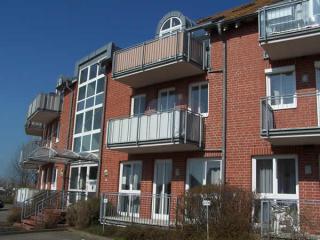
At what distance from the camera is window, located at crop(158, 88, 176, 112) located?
1762cm

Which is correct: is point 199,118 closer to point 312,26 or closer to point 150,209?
point 150,209

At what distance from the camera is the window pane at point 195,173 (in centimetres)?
1583

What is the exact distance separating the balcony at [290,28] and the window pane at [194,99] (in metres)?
3.76

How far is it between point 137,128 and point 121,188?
374cm

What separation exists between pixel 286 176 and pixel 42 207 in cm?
1248

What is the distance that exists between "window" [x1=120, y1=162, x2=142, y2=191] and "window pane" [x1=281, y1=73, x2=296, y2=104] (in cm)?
716

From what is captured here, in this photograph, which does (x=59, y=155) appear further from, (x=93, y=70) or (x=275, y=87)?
(x=275, y=87)

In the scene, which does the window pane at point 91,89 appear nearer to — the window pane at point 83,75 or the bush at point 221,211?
the window pane at point 83,75

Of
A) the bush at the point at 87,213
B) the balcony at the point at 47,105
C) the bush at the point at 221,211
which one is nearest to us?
the bush at the point at 221,211

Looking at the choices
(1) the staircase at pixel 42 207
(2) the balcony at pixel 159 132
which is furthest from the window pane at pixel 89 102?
(2) the balcony at pixel 159 132

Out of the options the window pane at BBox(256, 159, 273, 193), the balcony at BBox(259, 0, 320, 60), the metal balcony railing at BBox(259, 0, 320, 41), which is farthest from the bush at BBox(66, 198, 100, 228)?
the metal balcony railing at BBox(259, 0, 320, 41)

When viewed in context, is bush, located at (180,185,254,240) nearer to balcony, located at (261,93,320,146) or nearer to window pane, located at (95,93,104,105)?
balcony, located at (261,93,320,146)

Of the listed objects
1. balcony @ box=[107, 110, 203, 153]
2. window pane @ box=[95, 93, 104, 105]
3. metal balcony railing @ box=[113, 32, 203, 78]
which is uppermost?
metal balcony railing @ box=[113, 32, 203, 78]

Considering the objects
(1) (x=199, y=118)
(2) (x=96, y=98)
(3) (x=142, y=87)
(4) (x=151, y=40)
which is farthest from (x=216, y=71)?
(2) (x=96, y=98)
